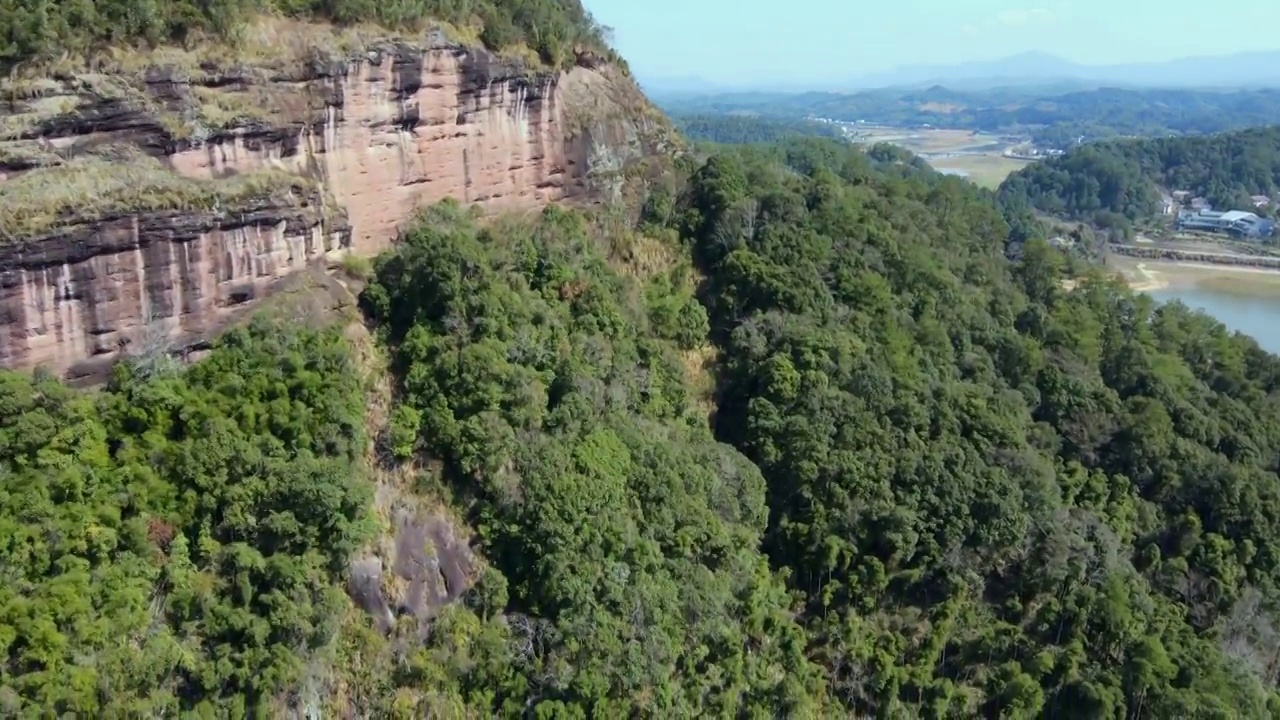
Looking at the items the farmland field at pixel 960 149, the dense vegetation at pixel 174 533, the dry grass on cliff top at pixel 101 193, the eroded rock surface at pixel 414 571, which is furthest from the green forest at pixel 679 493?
the farmland field at pixel 960 149

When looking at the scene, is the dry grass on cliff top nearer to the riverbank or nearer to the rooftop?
the riverbank

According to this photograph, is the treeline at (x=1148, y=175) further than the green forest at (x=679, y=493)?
Yes

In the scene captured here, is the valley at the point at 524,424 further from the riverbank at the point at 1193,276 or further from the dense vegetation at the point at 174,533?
the riverbank at the point at 1193,276

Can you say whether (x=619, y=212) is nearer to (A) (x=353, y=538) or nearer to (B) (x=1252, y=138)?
(A) (x=353, y=538)

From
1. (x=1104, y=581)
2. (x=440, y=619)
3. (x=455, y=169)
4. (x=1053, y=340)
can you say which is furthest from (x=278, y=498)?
(x=1053, y=340)

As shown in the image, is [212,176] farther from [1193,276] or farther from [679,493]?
[1193,276]

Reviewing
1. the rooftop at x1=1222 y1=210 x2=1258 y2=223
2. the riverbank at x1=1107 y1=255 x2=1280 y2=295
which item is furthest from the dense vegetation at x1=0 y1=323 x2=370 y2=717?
the rooftop at x1=1222 y1=210 x2=1258 y2=223
